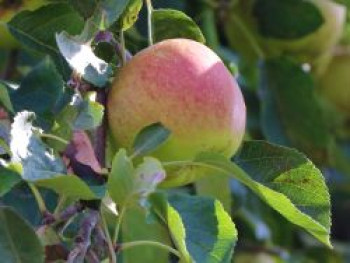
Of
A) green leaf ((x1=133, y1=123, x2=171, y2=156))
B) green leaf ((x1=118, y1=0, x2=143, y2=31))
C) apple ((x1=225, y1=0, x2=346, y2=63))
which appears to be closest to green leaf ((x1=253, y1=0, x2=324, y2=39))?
apple ((x1=225, y1=0, x2=346, y2=63))

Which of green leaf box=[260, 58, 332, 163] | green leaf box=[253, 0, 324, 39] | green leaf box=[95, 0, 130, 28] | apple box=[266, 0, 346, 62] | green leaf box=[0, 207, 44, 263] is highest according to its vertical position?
green leaf box=[95, 0, 130, 28]

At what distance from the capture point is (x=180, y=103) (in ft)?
3.35

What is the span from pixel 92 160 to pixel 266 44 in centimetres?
86

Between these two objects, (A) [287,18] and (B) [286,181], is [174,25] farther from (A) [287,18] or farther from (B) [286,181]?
(A) [287,18]

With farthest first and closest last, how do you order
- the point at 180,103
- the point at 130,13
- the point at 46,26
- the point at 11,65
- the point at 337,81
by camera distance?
the point at 337,81 → the point at 11,65 → the point at 46,26 → the point at 130,13 → the point at 180,103

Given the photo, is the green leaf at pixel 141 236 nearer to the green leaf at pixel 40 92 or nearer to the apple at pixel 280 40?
the green leaf at pixel 40 92

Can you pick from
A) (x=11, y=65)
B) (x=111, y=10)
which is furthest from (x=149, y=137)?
(x=11, y=65)

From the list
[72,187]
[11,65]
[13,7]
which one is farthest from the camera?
[11,65]

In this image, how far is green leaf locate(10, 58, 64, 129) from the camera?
4.08 feet

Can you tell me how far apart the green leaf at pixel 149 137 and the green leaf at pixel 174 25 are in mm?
249

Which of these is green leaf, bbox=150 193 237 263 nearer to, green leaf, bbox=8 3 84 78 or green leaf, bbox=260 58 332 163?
green leaf, bbox=8 3 84 78

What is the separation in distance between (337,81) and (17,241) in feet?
3.79

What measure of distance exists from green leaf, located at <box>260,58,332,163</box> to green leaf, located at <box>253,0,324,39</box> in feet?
0.17

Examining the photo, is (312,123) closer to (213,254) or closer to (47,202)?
(47,202)
